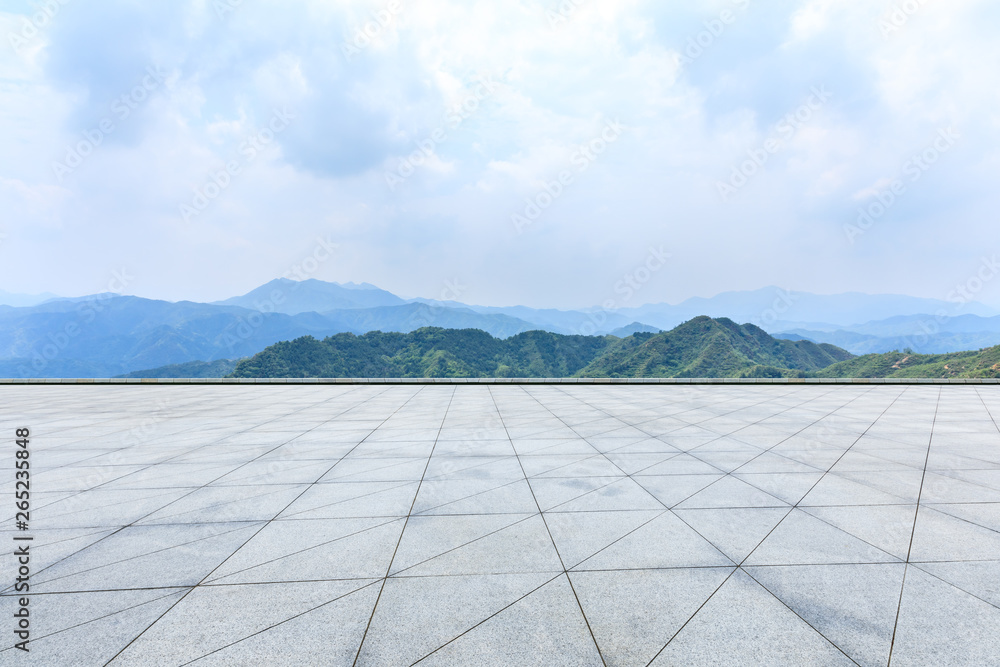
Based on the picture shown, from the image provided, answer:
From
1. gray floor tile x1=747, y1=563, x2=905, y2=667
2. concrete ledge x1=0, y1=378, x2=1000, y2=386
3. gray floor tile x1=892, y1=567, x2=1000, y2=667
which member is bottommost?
gray floor tile x1=892, y1=567, x2=1000, y2=667

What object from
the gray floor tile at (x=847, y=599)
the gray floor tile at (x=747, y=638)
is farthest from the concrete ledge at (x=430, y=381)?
the gray floor tile at (x=747, y=638)

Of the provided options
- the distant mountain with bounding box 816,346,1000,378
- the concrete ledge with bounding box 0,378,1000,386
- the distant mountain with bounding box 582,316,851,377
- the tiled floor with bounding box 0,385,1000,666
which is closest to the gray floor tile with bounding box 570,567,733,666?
the tiled floor with bounding box 0,385,1000,666

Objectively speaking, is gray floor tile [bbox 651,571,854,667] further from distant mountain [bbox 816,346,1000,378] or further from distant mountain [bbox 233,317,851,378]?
distant mountain [bbox 233,317,851,378]

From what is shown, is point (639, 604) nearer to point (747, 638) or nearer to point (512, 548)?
point (747, 638)

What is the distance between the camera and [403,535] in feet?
16.6

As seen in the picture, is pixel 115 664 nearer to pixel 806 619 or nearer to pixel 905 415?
pixel 806 619

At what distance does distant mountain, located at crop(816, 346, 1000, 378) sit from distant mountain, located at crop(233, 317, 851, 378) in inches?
523

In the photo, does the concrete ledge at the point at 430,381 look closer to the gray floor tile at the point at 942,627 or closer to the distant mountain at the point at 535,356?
the gray floor tile at the point at 942,627

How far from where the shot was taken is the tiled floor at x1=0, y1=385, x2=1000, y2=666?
11.0 ft

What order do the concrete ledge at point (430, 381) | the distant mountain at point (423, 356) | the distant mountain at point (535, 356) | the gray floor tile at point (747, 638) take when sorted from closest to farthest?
1. the gray floor tile at point (747, 638)
2. the concrete ledge at point (430, 381)
3. the distant mountain at point (535, 356)
4. the distant mountain at point (423, 356)

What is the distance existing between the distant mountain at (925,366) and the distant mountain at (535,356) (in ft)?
43.6

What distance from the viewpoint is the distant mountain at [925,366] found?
201 feet

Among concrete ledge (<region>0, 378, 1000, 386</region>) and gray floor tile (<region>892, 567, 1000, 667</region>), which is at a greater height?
concrete ledge (<region>0, 378, 1000, 386</region>)

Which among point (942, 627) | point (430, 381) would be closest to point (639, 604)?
point (942, 627)
